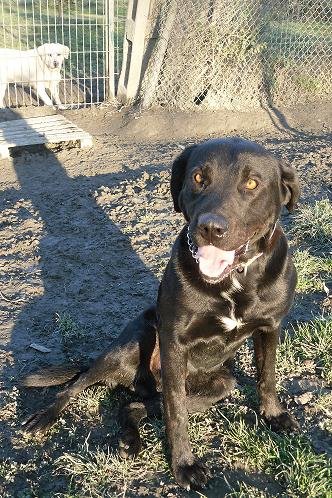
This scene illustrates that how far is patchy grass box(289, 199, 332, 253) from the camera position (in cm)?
503

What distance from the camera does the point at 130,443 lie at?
298 cm

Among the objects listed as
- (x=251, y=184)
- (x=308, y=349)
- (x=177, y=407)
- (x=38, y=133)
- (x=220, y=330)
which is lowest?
(x=38, y=133)

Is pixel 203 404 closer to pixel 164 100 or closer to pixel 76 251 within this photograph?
pixel 76 251

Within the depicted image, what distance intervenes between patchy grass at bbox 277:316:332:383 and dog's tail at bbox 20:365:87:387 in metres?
1.16

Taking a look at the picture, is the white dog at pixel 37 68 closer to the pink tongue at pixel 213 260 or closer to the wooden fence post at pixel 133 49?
the wooden fence post at pixel 133 49

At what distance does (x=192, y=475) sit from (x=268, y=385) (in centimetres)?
64

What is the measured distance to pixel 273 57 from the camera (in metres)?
9.51

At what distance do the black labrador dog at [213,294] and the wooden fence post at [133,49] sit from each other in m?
6.67

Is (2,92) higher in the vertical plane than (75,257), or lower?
lower

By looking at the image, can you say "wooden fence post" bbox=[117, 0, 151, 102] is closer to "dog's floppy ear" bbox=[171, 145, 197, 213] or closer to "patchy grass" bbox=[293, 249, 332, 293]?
"patchy grass" bbox=[293, 249, 332, 293]

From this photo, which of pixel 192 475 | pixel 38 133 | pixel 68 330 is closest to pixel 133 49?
pixel 38 133

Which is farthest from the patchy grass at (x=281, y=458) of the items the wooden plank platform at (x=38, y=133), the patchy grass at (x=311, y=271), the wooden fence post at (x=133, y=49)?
the wooden fence post at (x=133, y=49)

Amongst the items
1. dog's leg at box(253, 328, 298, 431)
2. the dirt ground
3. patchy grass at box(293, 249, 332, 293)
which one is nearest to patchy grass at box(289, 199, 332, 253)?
patchy grass at box(293, 249, 332, 293)

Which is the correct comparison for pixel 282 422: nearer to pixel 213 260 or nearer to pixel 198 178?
pixel 213 260
